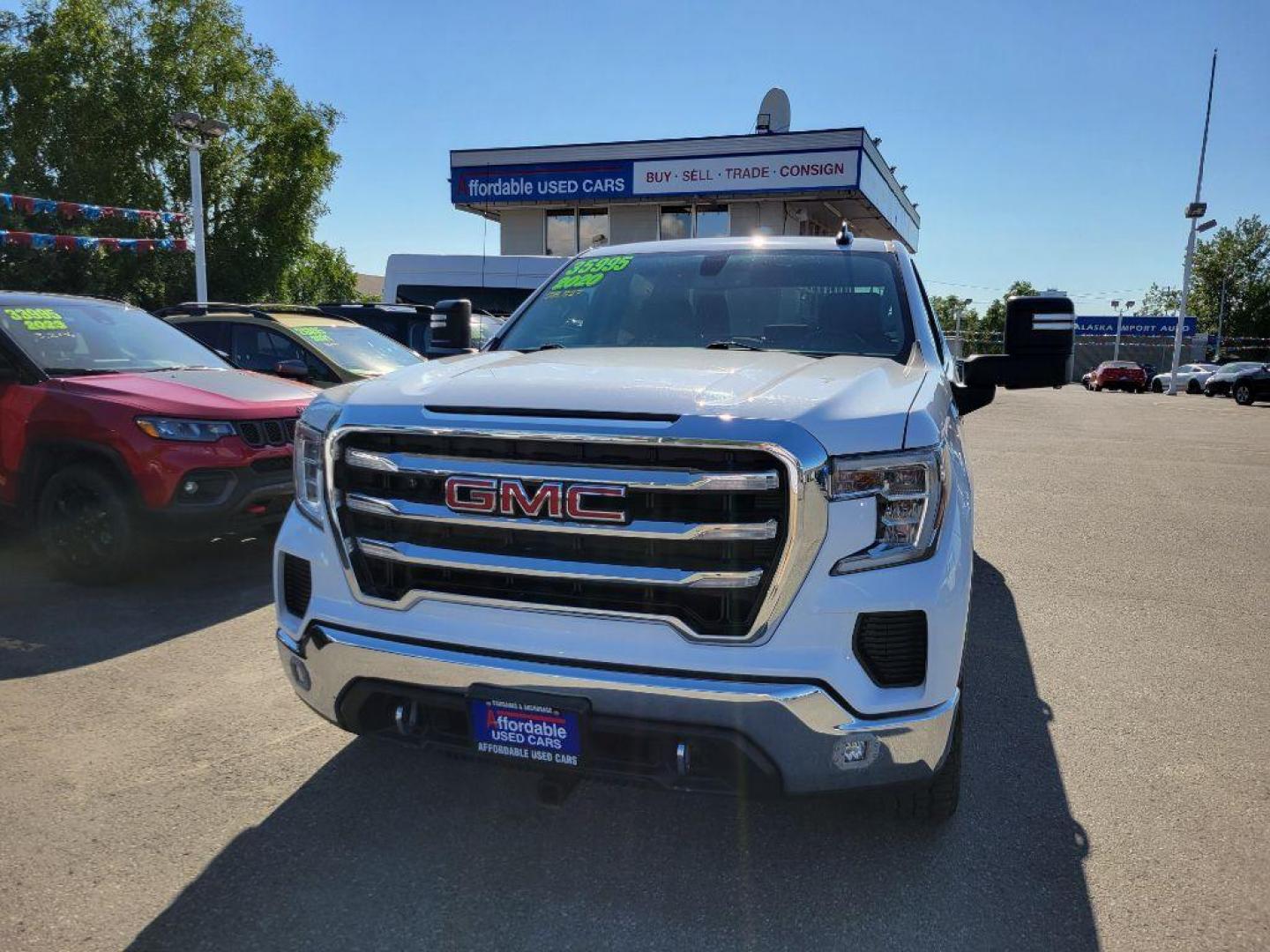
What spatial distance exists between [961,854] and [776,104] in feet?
91.1

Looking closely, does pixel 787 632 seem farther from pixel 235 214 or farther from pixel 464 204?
pixel 235 214

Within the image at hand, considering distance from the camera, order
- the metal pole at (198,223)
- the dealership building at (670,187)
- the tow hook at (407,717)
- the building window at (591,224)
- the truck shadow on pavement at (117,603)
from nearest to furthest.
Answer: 1. the tow hook at (407,717)
2. the truck shadow on pavement at (117,603)
3. the metal pole at (198,223)
4. the dealership building at (670,187)
5. the building window at (591,224)

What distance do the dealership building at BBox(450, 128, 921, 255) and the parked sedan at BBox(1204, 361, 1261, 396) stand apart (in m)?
15.7

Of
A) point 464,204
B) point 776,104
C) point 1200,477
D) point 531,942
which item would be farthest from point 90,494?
point 776,104

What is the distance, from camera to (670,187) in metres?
25.4

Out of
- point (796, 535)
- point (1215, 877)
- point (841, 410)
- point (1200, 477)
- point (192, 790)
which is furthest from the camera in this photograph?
point (1200, 477)

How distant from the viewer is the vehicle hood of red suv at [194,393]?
5230 millimetres

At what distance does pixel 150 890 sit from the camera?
246cm

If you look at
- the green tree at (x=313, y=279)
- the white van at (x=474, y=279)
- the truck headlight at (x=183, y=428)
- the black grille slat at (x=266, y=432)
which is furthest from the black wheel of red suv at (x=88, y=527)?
the green tree at (x=313, y=279)

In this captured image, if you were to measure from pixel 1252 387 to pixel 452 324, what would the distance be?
104 feet

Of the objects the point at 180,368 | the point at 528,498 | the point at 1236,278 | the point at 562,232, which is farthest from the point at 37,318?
the point at 1236,278

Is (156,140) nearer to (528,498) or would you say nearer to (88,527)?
(88,527)

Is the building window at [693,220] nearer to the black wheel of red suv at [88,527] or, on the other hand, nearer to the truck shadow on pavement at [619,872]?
the black wheel of red suv at [88,527]

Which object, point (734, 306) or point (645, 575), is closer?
point (645, 575)
